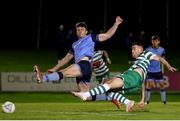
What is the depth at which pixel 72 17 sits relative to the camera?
183 feet

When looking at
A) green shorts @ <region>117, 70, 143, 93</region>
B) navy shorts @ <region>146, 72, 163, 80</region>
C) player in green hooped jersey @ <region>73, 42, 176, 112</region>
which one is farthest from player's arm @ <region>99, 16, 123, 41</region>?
navy shorts @ <region>146, 72, 163, 80</region>

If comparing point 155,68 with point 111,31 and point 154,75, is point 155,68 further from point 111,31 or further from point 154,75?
point 111,31

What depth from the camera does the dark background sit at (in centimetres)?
5175

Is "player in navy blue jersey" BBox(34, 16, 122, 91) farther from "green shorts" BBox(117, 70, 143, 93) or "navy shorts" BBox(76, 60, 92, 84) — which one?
"green shorts" BBox(117, 70, 143, 93)

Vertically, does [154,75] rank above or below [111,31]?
below

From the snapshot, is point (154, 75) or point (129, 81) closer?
point (129, 81)

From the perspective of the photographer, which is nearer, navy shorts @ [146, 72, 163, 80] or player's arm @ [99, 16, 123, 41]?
player's arm @ [99, 16, 123, 41]

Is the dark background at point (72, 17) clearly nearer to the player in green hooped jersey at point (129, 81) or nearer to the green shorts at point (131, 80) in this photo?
the player in green hooped jersey at point (129, 81)

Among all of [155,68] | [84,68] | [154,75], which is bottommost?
[84,68]

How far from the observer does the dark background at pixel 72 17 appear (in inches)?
2037

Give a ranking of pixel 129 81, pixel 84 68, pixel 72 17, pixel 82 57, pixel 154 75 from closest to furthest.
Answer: pixel 129 81 < pixel 84 68 < pixel 82 57 < pixel 154 75 < pixel 72 17

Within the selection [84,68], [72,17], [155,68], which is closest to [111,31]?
[84,68]

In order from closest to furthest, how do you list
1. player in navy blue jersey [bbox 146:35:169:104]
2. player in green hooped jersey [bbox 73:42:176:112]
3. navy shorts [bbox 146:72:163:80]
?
player in green hooped jersey [bbox 73:42:176:112], player in navy blue jersey [bbox 146:35:169:104], navy shorts [bbox 146:72:163:80]

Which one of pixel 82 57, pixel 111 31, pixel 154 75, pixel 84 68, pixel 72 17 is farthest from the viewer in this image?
pixel 72 17
